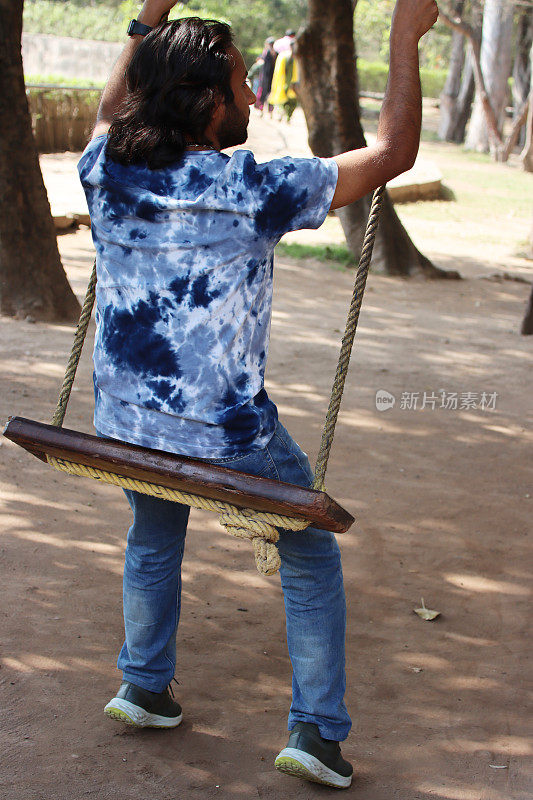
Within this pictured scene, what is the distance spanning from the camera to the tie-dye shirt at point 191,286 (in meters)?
1.98

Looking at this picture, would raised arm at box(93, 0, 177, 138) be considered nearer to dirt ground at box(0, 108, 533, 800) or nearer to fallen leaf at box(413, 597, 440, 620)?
dirt ground at box(0, 108, 533, 800)

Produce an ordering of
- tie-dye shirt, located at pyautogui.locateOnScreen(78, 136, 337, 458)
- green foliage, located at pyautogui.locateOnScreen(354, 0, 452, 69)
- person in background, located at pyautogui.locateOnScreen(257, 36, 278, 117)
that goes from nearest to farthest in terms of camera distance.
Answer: tie-dye shirt, located at pyautogui.locateOnScreen(78, 136, 337, 458) → person in background, located at pyautogui.locateOnScreen(257, 36, 278, 117) → green foliage, located at pyautogui.locateOnScreen(354, 0, 452, 69)

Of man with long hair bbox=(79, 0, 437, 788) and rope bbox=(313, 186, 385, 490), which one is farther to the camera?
rope bbox=(313, 186, 385, 490)

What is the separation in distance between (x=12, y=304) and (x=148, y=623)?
4.66 m

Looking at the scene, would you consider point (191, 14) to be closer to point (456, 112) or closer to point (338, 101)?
point (456, 112)

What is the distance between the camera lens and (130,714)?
2.56m

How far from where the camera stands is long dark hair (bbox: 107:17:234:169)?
2.01 m

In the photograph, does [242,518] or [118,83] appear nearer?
[242,518]

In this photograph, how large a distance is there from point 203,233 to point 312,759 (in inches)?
55.3

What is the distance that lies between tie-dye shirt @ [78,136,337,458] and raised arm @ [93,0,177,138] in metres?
0.18

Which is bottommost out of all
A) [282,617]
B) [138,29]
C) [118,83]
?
[282,617]

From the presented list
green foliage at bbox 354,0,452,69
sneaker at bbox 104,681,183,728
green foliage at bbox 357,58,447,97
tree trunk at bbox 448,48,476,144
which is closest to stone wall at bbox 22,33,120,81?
green foliage at bbox 354,0,452,69

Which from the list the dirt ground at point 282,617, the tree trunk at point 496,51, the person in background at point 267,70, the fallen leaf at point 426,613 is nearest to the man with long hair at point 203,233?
the dirt ground at point 282,617

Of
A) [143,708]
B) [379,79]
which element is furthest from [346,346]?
[379,79]
